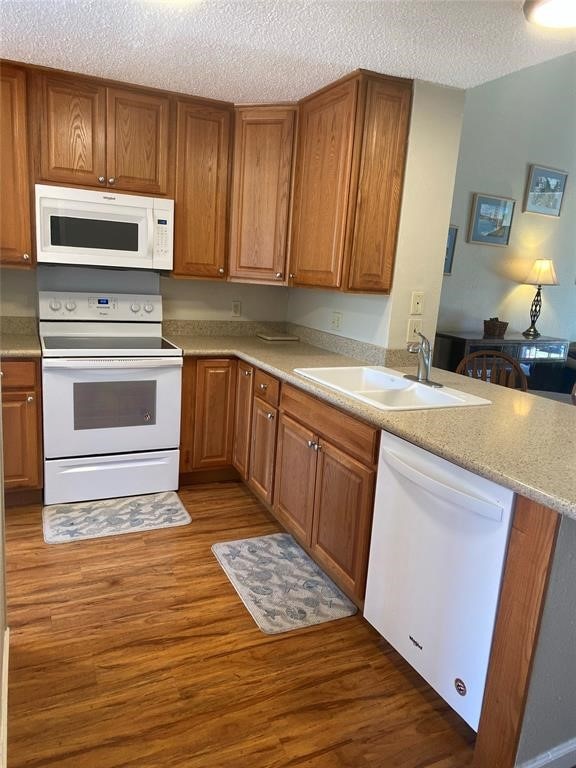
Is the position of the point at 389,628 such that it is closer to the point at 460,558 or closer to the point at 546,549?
the point at 460,558

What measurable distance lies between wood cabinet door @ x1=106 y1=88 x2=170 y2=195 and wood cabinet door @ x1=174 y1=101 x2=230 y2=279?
9 cm

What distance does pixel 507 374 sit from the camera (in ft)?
11.2

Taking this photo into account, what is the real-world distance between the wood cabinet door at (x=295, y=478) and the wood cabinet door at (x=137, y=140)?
5.13 feet

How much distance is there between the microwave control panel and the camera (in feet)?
10.1

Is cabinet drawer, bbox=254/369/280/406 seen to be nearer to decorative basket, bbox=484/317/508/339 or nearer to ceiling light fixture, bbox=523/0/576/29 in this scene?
ceiling light fixture, bbox=523/0/576/29

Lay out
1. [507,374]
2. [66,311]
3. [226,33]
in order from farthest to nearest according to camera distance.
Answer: [507,374]
[66,311]
[226,33]

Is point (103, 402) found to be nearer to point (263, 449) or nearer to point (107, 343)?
point (107, 343)

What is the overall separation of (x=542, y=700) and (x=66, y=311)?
9.47 ft

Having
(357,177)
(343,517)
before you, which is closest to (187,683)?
(343,517)

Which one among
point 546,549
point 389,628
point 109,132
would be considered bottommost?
point 389,628

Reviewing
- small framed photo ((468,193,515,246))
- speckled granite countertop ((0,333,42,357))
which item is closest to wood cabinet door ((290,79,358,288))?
speckled granite countertop ((0,333,42,357))

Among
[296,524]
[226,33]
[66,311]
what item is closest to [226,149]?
[226,33]

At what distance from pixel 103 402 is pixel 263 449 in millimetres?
893

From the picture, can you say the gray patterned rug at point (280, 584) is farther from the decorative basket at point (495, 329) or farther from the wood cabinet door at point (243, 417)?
the decorative basket at point (495, 329)
